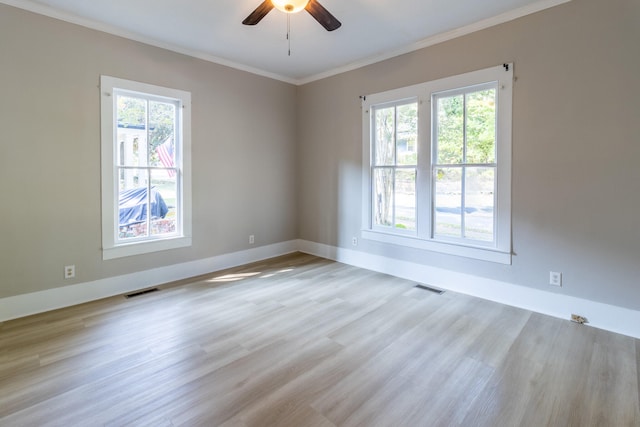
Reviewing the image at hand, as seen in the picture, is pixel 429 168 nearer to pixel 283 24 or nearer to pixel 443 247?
pixel 443 247

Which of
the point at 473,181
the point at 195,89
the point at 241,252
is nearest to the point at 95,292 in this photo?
the point at 241,252

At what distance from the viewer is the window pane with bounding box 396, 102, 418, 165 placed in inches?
159

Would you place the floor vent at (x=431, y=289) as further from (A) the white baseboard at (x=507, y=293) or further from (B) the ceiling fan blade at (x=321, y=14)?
(B) the ceiling fan blade at (x=321, y=14)

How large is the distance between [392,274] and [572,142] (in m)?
2.38

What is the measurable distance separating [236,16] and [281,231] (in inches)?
123

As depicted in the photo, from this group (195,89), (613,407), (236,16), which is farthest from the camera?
(195,89)

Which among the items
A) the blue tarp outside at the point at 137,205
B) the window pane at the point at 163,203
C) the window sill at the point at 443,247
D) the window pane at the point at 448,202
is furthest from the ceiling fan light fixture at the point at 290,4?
the window sill at the point at 443,247

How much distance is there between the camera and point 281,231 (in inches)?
211

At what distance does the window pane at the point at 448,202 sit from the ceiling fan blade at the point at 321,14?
2037 millimetres

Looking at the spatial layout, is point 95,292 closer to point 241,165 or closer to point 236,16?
point 241,165

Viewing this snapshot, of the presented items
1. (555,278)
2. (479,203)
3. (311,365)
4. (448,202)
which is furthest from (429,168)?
(311,365)

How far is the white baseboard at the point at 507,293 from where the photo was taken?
2740 millimetres

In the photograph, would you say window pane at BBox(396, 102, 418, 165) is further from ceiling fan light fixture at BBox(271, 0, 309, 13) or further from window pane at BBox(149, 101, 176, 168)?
window pane at BBox(149, 101, 176, 168)

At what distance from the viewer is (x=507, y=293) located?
→ 3.33 m
